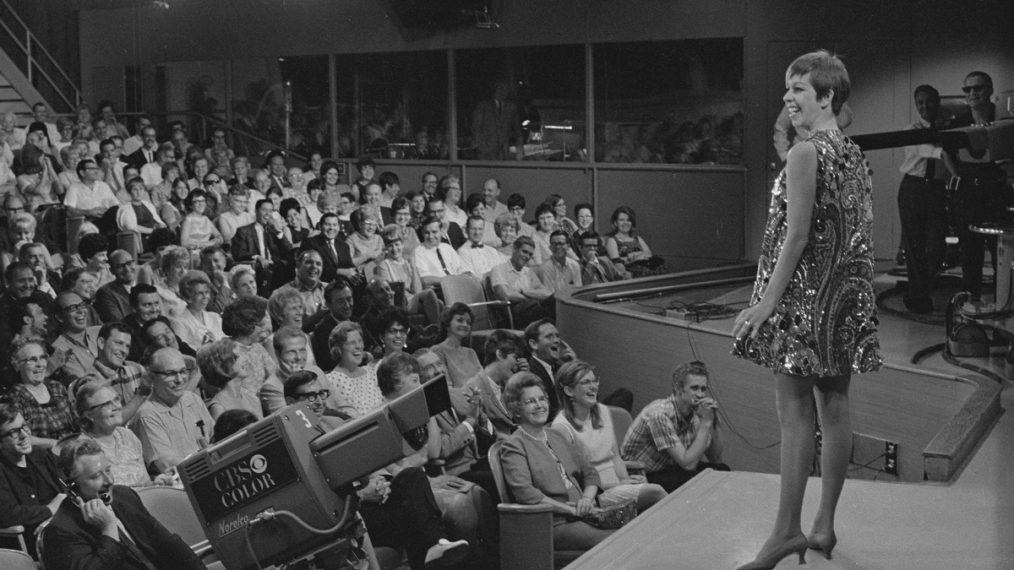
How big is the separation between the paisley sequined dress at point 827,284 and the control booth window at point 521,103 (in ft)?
27.5

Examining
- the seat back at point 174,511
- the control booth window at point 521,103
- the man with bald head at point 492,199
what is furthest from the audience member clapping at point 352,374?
the control booth window at point 521,103

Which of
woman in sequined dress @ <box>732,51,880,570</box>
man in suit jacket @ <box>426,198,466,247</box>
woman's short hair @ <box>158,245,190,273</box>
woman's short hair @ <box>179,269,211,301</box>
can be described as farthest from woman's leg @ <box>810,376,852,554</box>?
man in suit jacket @ <box>426,198,466,247</box>

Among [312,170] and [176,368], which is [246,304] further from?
[312,170]

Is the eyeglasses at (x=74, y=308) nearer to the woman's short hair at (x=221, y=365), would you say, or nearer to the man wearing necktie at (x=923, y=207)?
the woman's short hair at (x=221, y=365)

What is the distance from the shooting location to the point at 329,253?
7492 mm

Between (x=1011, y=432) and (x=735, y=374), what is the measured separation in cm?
181

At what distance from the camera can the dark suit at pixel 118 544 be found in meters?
3.04

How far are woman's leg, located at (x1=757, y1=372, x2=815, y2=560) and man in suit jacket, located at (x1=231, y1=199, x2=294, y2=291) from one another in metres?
5.06

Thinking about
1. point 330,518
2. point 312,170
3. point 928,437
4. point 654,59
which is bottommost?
point 928,437

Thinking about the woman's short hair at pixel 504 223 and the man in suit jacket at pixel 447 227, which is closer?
the woman's short hair at pixel 504 223

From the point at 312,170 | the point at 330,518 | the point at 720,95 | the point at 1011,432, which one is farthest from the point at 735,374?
the point at 312,170

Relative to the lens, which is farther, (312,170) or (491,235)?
(312,170)

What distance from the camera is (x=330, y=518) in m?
2.71

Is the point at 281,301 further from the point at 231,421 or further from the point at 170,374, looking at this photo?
the point at 231,421
